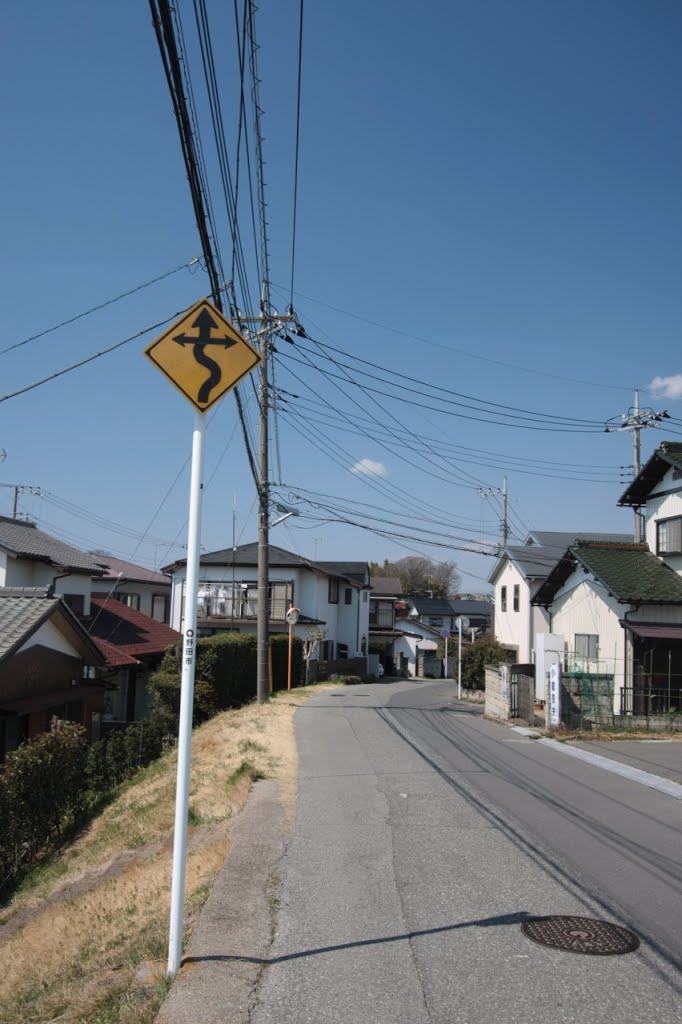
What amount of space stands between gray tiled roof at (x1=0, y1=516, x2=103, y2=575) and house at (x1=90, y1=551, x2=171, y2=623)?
10666 millimetres

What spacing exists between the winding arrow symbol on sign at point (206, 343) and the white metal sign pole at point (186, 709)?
23 cm

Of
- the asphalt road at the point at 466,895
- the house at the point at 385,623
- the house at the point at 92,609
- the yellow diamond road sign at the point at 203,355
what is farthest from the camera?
the house at the point at 385,623

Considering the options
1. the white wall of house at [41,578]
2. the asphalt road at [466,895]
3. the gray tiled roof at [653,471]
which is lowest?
the asphalt road at [466,895]

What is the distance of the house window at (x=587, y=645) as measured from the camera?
23594mm

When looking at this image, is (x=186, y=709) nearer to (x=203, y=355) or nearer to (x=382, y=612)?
(x=203, y=355)

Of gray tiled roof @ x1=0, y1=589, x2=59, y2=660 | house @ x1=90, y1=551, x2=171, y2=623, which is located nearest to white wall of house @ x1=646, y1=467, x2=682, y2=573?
gray tiled roof @ x1=0, y1=589, x2=59, y2=660

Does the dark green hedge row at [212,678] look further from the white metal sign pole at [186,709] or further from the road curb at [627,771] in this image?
the white metal sign pole at [186,709]

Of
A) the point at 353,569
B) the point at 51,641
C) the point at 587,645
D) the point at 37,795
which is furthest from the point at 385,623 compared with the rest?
the point at 37,795

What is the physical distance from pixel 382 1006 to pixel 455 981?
0.51 metres

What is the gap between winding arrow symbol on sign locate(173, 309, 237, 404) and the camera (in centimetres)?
484

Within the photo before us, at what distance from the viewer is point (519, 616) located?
36000 mm

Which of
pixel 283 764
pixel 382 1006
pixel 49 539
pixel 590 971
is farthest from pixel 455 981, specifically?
pixel 49 539

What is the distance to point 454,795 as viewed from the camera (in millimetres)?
9469

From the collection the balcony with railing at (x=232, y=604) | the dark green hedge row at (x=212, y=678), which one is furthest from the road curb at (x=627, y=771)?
the balcony with railing at (x=232, y=604)
